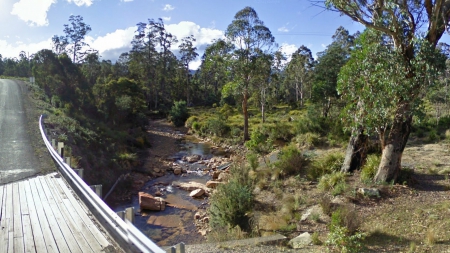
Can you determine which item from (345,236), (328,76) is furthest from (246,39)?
(345,236)

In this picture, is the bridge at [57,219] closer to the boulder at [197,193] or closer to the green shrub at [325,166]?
the boulder at [197,193]

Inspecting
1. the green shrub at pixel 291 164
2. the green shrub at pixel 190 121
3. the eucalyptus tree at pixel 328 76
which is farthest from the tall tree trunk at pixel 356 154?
the green shrub at pixel 190 121

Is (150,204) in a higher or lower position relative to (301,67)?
lower

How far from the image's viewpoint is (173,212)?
1259 centimetres

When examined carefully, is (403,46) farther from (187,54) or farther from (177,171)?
(187,54)

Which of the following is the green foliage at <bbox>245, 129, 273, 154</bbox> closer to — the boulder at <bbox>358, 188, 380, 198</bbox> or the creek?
the creek

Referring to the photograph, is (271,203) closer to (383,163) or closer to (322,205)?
(322,205)

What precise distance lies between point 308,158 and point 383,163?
428 cm

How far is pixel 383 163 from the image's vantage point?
9.36 meters

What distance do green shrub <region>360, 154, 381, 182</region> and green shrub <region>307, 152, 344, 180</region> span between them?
4.66 feet

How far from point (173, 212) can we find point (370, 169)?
7.36 m

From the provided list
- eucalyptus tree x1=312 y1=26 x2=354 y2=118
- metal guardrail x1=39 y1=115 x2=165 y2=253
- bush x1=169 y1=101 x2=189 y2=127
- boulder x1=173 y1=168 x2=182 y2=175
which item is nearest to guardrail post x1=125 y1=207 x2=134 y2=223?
metal guardrail x1=39 y1=115 x2=165 y2=253

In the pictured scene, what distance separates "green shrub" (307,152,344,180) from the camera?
11789 mm

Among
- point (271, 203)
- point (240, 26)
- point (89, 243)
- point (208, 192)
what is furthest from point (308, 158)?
point (240, 26)
